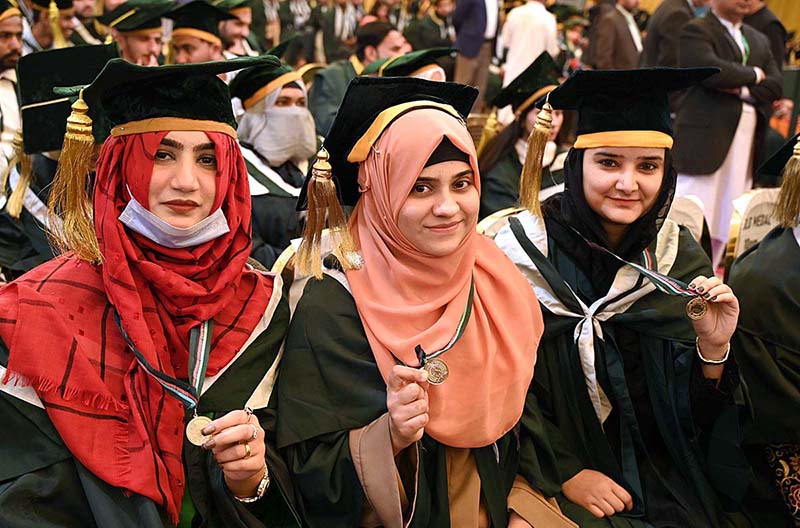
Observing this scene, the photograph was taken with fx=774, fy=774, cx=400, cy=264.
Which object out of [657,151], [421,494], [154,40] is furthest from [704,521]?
[154,40]

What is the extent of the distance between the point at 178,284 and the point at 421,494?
801 millimetres

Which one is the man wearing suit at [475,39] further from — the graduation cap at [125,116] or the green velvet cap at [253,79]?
the graduation cap at [125,116]

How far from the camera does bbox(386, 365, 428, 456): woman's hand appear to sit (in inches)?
70.3

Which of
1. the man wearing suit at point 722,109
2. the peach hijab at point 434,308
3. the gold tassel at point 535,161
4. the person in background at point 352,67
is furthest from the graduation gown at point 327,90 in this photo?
the peach hijab at point 434,308

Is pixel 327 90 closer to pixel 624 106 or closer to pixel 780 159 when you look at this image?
pixel 780 159

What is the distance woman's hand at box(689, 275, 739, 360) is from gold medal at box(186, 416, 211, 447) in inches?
53.2

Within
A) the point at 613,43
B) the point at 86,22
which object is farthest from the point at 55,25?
the point at 613,43

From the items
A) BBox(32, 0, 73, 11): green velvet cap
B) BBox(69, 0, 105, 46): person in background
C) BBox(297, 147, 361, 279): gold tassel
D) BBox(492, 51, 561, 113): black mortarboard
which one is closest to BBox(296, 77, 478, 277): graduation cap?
BBox(297, 147, 361, 279): gold tassel

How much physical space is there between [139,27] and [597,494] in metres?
3.97

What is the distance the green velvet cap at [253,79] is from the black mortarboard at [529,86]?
4.11 feet

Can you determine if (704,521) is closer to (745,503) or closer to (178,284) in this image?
(745,503)

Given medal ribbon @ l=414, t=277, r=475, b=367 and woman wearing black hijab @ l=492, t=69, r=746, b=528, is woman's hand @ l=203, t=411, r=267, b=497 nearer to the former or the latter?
medal ribbon @ l=414, t=277, r=475, b=367

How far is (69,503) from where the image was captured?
5.79ft

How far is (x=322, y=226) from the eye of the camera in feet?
6.92
